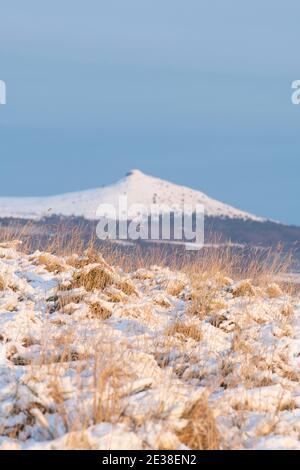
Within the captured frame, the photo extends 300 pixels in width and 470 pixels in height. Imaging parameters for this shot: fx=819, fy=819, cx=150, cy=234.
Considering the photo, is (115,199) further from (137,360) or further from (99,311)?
(137,360)

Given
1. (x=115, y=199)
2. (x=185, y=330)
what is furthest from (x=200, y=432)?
(x=115, y=199)

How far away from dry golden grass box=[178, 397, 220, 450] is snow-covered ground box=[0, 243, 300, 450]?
0.07ft

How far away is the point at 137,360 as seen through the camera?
26.6 ft

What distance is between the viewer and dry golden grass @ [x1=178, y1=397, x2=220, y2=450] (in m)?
6.51

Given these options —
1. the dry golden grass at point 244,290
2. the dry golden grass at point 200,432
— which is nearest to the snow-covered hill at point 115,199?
the dry golden grass at point 244,290

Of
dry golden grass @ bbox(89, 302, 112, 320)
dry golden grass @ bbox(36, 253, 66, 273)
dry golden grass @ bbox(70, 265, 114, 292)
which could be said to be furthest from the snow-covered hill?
dry golden grass @ bbox(89, 302, 112, 320)

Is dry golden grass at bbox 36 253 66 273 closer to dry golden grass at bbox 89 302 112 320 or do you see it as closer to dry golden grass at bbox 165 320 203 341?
dry golden grass at bbox 89 302 112 320

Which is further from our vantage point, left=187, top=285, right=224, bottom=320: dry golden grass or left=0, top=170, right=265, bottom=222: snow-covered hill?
left=0, top=170, right=265, bottom=222: snow-covered hill

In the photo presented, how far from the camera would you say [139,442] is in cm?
620

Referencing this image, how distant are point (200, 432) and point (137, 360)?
1649mm

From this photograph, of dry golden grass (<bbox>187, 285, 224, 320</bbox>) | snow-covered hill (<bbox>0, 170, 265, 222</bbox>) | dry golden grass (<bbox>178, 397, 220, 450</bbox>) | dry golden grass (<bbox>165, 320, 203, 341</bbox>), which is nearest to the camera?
dry golden grass (<bbox>178, 397, 220, 450</bbox>)

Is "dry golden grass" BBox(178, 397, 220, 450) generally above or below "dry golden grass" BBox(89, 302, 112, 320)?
below
